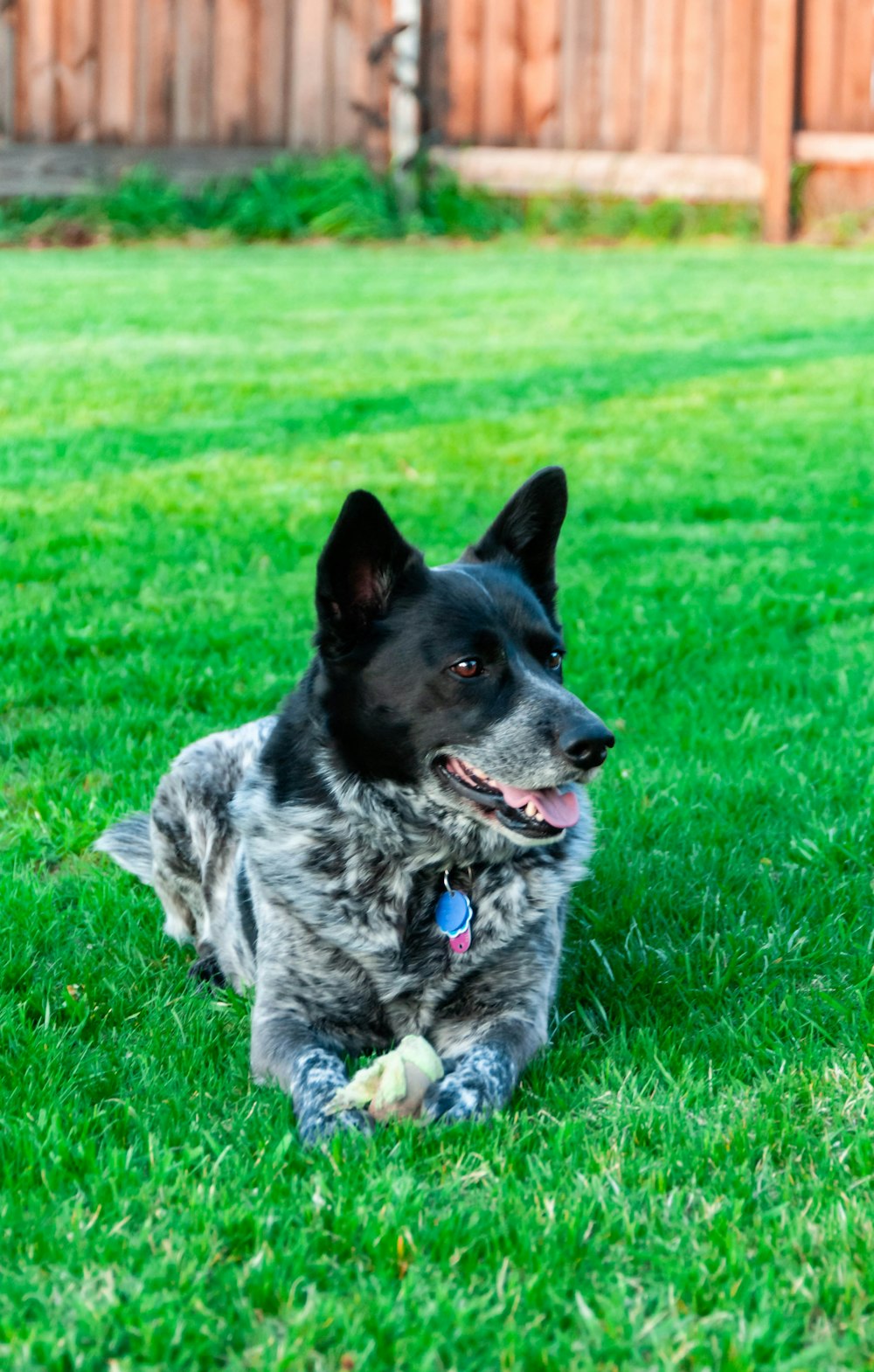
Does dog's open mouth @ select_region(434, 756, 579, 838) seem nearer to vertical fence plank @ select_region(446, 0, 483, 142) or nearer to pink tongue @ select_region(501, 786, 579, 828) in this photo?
pink tongue @ select_region(501, 786, 579, 828)

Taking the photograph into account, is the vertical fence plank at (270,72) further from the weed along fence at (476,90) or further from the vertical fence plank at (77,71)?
the vertical fence plank at (77,71)

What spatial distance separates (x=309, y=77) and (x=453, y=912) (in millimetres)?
12682

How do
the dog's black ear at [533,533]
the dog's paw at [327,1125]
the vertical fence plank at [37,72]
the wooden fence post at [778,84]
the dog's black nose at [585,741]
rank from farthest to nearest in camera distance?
the wooden fence post at [778,84]
the vertical fence plank at [37,72]
the dog's black ear at [533,533]
the dog's black nose at [585,741]
the dog's paw at [327,1125]

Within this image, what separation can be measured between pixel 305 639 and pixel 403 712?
2.21 metres

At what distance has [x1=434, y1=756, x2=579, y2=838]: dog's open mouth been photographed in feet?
9.70

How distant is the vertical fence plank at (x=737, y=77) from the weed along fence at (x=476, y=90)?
0.05ft

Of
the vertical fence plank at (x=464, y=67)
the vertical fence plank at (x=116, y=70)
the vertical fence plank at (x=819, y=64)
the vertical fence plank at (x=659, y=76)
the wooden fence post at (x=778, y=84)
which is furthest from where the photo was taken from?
the vertical fence plank at (x=464, y=67)

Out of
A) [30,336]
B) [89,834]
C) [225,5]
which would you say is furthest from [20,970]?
[225,5]

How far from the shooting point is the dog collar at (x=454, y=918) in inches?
119

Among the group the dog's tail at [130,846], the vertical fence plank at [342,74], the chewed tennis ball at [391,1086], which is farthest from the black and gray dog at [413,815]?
the vertical fence plank at [342,74]

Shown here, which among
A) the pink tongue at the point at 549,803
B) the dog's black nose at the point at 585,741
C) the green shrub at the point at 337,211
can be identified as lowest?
the pink tongue at the point at 549,803

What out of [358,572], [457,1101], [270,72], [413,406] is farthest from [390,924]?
[270,72]

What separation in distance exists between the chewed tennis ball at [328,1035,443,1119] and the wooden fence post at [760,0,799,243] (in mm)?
12668

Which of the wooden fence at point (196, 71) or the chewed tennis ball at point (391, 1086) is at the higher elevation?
the wooden fence at point (196, 71)
